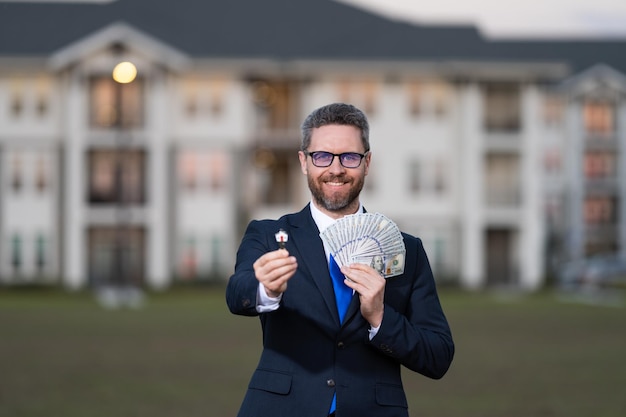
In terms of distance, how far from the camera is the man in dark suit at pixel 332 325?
5.02m

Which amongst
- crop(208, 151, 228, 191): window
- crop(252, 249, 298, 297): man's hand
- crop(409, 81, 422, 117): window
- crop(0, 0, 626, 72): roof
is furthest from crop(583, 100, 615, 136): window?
crop(252, 249, 298, 297): man's hand

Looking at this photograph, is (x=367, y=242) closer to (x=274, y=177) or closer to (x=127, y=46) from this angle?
(x=127, y=46)

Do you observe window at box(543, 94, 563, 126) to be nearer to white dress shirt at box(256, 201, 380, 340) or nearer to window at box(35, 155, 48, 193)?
window at box(35, 155, 48, 193)

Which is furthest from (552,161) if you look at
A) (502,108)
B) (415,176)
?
(415,176)

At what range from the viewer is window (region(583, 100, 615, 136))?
83.9m

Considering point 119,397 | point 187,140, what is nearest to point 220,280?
point 187,140

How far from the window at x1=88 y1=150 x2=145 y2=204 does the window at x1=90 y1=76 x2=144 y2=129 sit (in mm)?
1555

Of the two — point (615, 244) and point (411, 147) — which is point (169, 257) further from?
point (615, 244)

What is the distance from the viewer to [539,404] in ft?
59.8

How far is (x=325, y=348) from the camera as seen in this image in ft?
16.6

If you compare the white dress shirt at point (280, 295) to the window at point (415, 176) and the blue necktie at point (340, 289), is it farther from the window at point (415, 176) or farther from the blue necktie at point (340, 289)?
the window at point (415, 176)

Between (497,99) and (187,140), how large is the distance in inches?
646

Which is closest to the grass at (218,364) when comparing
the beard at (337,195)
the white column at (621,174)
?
the beard at (337,195)

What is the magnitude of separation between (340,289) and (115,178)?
59873 mm
